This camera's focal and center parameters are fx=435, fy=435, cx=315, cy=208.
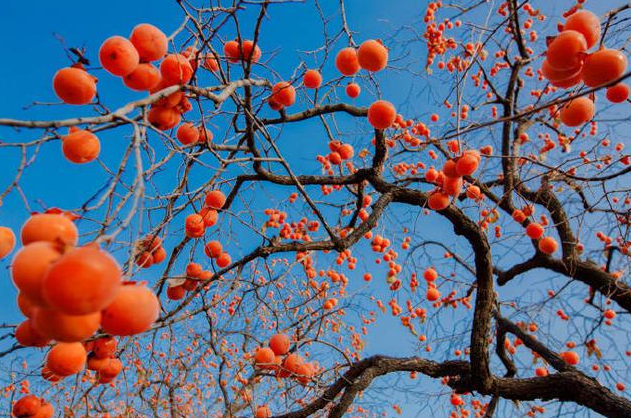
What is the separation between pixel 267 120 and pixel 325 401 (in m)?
2.12

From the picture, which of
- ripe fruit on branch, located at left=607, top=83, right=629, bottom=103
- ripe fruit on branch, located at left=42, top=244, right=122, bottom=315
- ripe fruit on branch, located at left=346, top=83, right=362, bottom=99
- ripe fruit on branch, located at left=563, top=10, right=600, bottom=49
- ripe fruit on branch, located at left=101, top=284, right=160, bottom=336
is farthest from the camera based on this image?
ripe fruit on branch, located at left=346, top=83, right=362, bottom=99

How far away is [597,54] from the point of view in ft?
4.42

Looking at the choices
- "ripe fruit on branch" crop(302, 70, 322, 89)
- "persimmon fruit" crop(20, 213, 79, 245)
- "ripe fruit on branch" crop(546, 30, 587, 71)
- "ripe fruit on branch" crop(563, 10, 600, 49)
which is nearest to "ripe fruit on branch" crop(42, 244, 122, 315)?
"persimmon fruit" crop(20, 213, 79, 245)

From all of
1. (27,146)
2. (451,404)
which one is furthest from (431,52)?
(27,146)

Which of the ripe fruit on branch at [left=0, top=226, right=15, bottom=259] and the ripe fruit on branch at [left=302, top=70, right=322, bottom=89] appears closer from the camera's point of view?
the ripe fruit on branch at [left=0, top=226, right=15, bottom=259]

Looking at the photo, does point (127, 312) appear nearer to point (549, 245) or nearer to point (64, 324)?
point (64, 324)

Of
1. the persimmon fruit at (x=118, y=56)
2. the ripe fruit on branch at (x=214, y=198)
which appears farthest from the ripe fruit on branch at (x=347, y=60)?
the persimmon fruit at (x=118, y=56)

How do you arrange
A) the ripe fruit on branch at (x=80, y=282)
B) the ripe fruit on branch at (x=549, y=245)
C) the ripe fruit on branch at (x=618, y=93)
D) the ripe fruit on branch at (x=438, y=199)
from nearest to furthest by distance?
the ripe fruit on branch at (x=80, y=282) < the ripe fruit on branch at (x=618, y=93) < the ripe fruit on branch at (x=438, y=199) < the ripe fruit on branch at (x=549, y=245)

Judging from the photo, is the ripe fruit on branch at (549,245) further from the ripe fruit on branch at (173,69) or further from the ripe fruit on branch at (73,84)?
the ripe fruit on branch at (73,84)

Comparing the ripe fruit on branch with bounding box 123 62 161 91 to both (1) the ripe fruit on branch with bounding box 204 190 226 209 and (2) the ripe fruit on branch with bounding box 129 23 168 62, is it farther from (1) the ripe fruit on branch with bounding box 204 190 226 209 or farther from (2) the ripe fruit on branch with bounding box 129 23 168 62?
(1) the ripe fruit on branch with bounding box 204 190 226 209

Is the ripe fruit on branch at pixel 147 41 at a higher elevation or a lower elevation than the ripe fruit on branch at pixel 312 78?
lower

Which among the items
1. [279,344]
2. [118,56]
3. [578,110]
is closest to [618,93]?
[578,110]

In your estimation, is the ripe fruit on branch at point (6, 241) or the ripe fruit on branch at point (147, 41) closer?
the ripe fruit on branch at point (6, 241)

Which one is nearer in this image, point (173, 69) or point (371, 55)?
point (173, 69)
